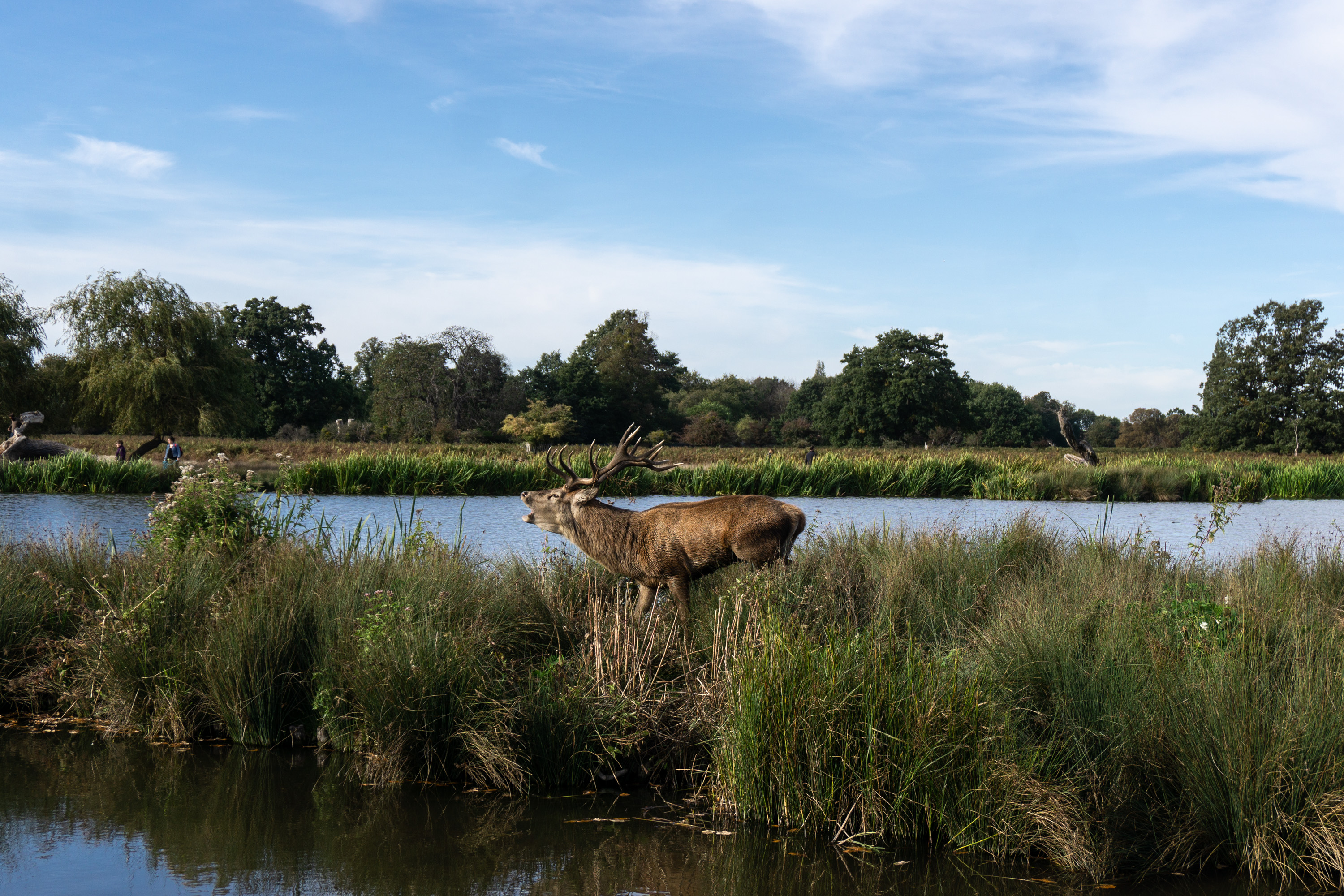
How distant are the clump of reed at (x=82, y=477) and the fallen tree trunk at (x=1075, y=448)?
24674mm

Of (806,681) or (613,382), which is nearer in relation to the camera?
(806,681)

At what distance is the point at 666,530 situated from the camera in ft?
21.4

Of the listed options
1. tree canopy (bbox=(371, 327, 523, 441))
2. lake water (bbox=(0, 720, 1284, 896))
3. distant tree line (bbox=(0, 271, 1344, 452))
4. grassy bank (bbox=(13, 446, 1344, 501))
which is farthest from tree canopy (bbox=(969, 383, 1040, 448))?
lake water (bbox=(0, 720, 1284, 896))

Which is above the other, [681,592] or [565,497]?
[565,497]

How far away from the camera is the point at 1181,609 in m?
5.34

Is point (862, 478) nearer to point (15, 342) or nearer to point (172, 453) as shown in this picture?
point (172, 453)

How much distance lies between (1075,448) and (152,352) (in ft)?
114

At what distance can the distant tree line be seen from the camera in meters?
38.5

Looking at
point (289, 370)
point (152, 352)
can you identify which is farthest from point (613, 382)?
point (152, 352)

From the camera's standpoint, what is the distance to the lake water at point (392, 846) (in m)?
4.04

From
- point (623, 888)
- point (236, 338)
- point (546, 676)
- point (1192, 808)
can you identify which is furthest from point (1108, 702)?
point (236, 338)

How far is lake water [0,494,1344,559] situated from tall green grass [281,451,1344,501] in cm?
129

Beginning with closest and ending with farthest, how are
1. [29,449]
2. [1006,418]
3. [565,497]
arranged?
[565,497], [29,449], [1006,418]

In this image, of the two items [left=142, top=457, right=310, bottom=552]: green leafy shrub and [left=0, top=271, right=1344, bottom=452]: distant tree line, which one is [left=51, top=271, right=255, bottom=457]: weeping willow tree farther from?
[left=142, top=457, right=310, bottom=552]: green leafy shrub
